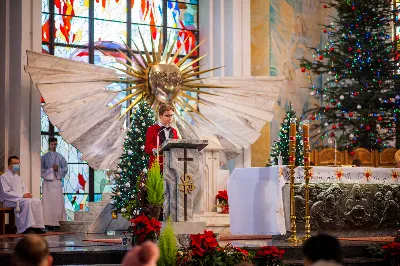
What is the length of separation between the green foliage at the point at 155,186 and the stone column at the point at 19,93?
7112 mm

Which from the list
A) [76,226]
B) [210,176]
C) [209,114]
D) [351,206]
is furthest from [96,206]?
[351,206]

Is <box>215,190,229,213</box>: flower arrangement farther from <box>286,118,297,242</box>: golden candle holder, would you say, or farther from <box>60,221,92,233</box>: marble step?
<box>286,118,297,242</box>: golden candle holder

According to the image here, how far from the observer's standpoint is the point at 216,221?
15.4 metres

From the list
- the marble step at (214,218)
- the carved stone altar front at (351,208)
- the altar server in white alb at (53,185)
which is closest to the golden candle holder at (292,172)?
the carved stone altar front at (351,208)

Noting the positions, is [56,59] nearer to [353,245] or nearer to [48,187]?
[48,187]

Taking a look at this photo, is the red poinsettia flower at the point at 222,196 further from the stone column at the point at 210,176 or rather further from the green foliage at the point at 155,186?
the green foliage at the point at 155,186

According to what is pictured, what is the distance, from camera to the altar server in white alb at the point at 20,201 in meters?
14.2

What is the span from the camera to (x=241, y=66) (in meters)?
18.2

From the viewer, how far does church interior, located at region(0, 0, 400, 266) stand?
12000mm

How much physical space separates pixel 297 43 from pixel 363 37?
279 centimetres

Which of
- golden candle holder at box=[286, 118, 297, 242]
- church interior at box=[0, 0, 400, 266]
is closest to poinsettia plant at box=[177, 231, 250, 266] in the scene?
church interior at box=[0, 0, 400, 266]

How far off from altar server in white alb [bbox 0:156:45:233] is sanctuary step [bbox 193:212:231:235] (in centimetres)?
290

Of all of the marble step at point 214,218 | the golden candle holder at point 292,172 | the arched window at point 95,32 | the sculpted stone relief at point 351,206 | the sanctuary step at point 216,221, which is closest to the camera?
the golden candle holder at point 292,172

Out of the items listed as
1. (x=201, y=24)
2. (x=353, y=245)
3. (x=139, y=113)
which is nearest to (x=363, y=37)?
(x=201, y=24)
